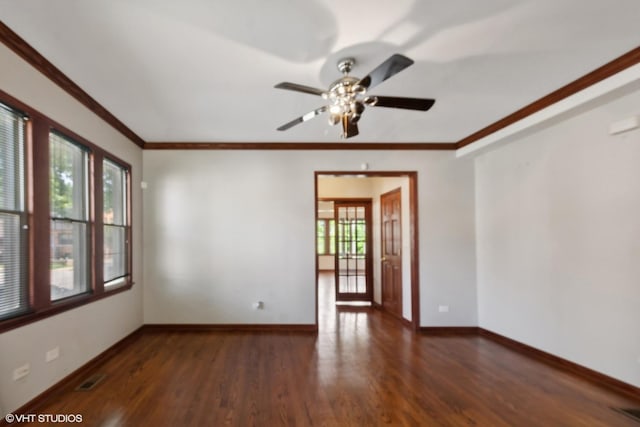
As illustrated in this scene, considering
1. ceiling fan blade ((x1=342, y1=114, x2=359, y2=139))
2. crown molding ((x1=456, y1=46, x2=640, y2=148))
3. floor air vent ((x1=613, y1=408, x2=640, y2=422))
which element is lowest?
floor air vent ((x1=613, y1=408, x2=640, y2=422))

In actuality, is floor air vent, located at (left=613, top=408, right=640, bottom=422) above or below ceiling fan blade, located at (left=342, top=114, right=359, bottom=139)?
below

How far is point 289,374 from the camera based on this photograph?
3066mm

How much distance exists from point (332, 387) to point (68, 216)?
3.06 meters

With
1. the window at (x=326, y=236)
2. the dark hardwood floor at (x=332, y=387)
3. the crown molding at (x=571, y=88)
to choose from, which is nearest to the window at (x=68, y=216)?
the dark hardwood floor at (x=332, y=387)

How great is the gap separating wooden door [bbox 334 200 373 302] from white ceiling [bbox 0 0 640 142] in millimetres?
3364

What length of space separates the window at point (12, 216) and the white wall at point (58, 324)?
0.60 feet

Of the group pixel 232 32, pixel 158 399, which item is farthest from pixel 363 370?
pixel 232 32

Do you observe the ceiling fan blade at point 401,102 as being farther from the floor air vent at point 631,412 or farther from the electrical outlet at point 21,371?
the electrical outlet at point 21,371

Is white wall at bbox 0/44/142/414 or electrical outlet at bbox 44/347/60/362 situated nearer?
white wall at bbox 0/44/142/414

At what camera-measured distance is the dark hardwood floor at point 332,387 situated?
236 cm

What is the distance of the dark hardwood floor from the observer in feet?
7.74

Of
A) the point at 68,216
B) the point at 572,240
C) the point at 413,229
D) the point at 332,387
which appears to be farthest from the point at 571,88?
the point at 68,216

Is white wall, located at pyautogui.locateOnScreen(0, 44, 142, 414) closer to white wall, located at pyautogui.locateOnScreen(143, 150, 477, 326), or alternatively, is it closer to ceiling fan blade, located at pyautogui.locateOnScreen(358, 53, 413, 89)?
white wall, located at pyautogui.locateOnScreen(143, 150, 477, 326)

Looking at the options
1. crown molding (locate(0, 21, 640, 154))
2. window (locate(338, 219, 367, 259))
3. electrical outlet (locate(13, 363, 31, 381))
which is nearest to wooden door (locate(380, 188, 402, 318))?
window (locate(338, 219, 367, 259))
